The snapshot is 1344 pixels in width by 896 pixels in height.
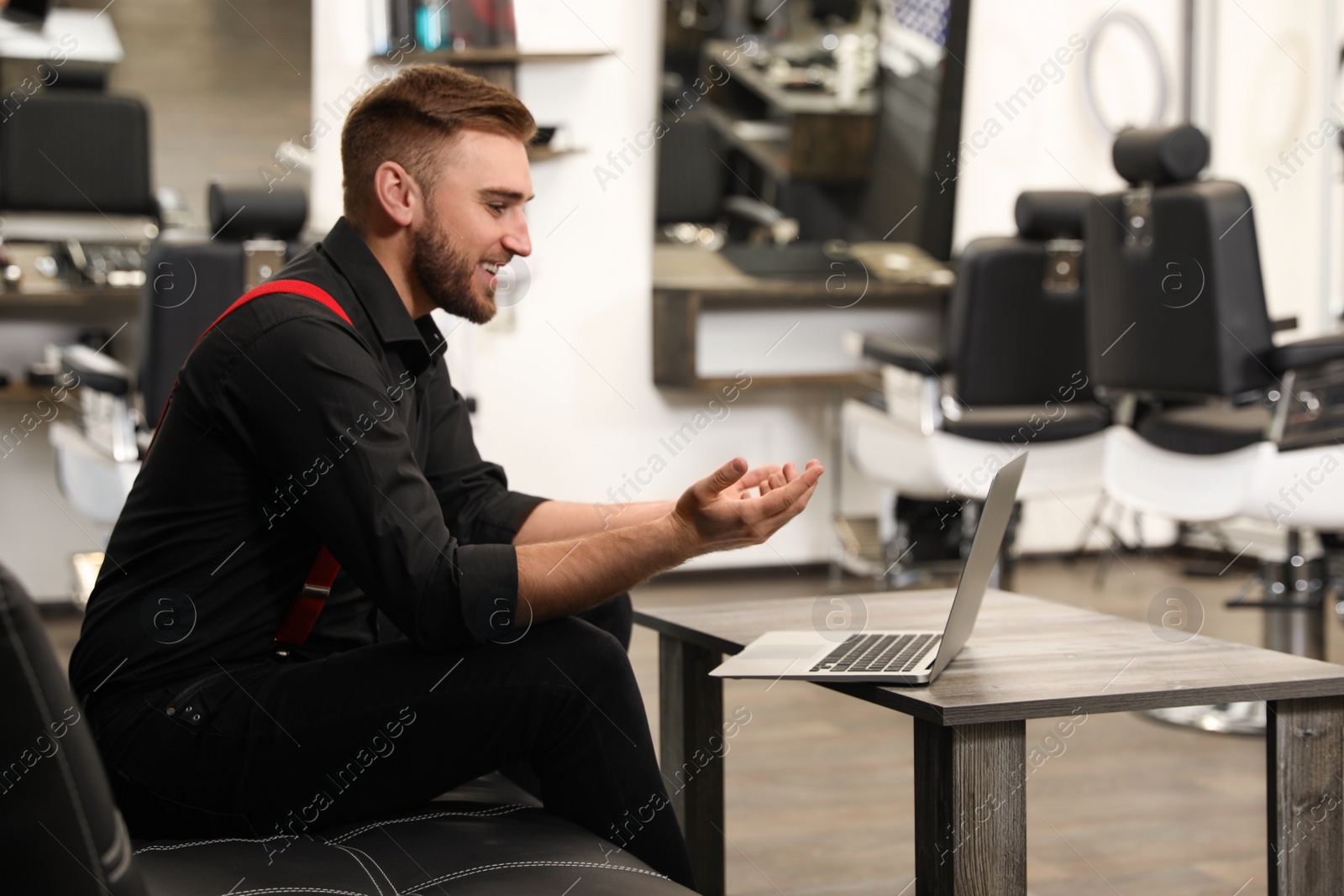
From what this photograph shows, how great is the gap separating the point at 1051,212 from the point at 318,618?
9.30 ft

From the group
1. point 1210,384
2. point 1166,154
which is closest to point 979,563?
point 1210,384

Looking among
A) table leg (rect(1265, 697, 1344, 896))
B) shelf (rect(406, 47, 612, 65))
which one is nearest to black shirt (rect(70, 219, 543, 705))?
table leg (rect(1265, 697, 1344, 896))

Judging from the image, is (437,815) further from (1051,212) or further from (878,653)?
(1051,212)

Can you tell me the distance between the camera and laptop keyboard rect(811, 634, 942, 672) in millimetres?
1430

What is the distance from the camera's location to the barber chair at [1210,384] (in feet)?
9.45

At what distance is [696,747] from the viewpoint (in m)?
1.96

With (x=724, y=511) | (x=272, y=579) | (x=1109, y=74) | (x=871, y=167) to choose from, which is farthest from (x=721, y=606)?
(x=1109, y=74)

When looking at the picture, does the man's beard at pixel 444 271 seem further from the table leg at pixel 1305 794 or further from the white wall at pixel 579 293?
the white wall at pixel 579 293

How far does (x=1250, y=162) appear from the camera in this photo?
5.38 metres

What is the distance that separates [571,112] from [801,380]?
44.8 inches

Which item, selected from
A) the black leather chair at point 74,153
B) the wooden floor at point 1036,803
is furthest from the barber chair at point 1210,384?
the black leather chair at point 74,153

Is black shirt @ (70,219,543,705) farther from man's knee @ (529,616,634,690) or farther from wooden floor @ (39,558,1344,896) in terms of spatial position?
wooden floor @ (39,558,1344,896)

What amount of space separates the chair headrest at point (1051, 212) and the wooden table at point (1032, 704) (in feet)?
7.20

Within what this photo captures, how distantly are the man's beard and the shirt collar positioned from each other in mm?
48
